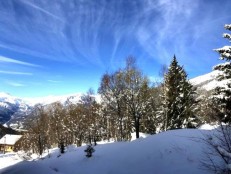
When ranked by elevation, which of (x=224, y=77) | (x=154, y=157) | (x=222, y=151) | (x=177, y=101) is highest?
(x=177, y=101)

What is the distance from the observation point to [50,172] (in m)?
12.5

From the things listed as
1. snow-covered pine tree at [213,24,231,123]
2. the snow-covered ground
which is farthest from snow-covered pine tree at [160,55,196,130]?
snow-covered pine tree at [213,24,231,123]

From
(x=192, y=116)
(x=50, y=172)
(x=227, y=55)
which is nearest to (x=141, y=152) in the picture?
(x=227, y=55)

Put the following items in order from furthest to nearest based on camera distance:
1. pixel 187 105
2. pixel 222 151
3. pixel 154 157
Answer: pixel 187 105, pixel 154 157, pixel 222 151

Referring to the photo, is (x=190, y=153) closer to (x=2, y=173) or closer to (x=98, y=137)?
(x=2, y=173)

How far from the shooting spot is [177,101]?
4469cm

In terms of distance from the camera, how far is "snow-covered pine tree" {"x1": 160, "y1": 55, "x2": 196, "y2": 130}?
144 feet

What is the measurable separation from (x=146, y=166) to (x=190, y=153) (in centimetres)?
372

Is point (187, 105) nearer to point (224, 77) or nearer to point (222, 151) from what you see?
point (224, 77)

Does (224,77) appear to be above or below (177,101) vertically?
below

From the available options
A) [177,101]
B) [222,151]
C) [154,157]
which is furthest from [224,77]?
[177,101]

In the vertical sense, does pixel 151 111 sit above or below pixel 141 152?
above

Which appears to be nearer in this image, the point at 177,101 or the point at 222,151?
the point at 222,151

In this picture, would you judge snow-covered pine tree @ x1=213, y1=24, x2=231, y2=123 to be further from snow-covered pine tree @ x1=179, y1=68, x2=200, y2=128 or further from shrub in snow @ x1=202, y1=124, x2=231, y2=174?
snow-covered pine tree @ x1=179, y1=68, x2=200, y2=128
